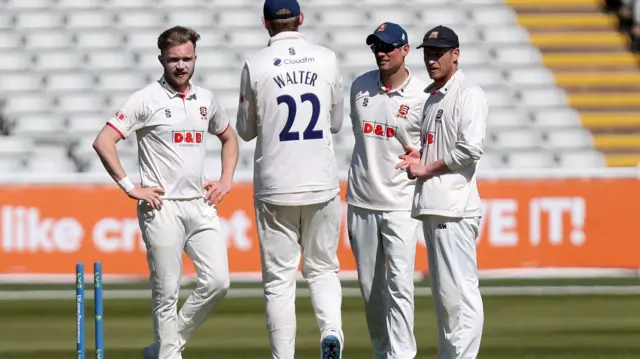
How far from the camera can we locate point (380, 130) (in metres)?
7.48

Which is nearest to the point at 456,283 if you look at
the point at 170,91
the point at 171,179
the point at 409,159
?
the point at 409,159

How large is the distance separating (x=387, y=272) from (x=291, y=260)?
63 cm

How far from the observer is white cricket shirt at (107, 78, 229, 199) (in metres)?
7.24

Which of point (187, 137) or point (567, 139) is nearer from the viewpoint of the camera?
point (187, 137)

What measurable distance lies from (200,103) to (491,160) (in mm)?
10400

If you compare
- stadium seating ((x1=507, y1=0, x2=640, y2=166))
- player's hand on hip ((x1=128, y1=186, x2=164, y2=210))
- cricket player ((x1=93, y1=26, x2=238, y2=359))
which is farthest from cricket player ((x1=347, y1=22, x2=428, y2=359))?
stadium seating ((x1=507, y1=0, x2=640, y2=166))

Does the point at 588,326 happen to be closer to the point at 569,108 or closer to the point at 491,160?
the point at 491,160

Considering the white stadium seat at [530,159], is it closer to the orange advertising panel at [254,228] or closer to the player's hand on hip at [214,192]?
the orange advertising panel at [254,228]

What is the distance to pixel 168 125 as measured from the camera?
7.25 m

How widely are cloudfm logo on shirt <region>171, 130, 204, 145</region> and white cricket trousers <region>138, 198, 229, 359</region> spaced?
0.33 m

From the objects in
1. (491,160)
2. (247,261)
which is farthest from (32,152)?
(491,160)

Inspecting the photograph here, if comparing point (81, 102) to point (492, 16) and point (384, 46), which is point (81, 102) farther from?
point (384, 46)

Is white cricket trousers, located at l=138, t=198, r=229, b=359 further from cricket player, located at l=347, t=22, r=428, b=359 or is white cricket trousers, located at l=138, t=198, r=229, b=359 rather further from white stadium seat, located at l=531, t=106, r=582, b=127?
white stadium seat, located at l=531, t=106, r=582, b=127

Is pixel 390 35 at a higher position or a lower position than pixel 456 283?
higher
